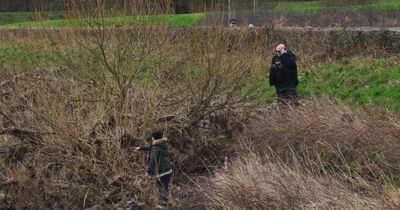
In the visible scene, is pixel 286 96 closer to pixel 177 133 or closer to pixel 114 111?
pixel 177 133

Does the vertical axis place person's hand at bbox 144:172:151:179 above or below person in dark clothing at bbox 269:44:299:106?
below

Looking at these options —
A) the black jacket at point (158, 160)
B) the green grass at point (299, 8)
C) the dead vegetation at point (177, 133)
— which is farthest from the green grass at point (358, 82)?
the green grass at point (299, 8)

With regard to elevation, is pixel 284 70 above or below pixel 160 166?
above

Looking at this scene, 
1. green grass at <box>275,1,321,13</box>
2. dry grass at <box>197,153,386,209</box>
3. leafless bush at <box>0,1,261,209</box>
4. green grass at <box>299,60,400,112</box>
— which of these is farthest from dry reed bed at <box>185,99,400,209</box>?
green grass at <box>275,1,321,13</box>

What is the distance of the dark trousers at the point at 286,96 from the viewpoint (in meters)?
11.3

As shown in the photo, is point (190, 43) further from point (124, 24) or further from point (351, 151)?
point (351, 151)

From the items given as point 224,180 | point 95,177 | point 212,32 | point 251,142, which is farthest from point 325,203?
point 212,32

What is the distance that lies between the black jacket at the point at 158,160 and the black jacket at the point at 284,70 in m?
4.23

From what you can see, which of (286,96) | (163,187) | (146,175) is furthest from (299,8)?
(163,187)

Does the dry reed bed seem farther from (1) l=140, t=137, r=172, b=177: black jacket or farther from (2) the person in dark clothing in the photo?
(2) the person in dark clothing

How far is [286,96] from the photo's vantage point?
12461 mm

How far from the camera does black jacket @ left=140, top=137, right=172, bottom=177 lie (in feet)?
29.5

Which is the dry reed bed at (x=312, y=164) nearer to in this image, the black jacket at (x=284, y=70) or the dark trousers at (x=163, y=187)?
the dark trousers at (x=163, y=187)

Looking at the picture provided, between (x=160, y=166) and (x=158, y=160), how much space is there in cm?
10
